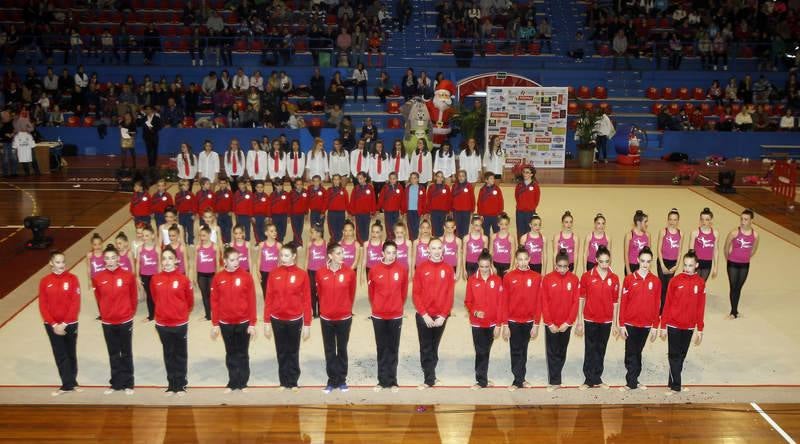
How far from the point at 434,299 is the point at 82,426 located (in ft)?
13.5

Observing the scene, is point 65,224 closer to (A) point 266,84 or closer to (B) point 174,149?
(B) point 174,149

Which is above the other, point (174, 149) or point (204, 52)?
point (204, 52)

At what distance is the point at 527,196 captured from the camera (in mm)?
15273

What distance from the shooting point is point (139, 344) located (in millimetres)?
11461

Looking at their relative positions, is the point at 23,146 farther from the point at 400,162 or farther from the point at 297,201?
the point at 297,201

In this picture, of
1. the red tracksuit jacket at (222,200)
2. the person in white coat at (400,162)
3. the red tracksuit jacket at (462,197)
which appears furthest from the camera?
the person in white coat at (400,162)

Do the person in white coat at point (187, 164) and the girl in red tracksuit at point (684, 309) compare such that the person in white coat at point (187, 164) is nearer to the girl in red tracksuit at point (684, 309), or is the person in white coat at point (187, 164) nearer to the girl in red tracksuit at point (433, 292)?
the girl in red tracksuit at point (433, 292)

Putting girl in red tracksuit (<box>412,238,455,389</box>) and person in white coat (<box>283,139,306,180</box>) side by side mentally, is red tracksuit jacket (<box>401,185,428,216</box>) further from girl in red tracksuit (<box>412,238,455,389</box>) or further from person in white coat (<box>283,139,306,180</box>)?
girl in red tracksuit (<box>412,238,455,389</box>)

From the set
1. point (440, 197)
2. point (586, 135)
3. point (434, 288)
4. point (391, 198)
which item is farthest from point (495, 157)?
point (434, 288)

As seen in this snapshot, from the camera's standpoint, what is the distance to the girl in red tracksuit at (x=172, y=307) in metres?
9.36

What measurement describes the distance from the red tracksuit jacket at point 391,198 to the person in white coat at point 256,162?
A: 3.92 m

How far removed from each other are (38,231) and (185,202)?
3.14m

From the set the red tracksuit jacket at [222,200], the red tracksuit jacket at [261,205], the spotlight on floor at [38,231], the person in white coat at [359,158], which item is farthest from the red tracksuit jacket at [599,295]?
the spotlight on floor at [38,231]

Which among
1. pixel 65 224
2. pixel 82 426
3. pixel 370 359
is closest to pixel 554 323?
pixel 370 359
